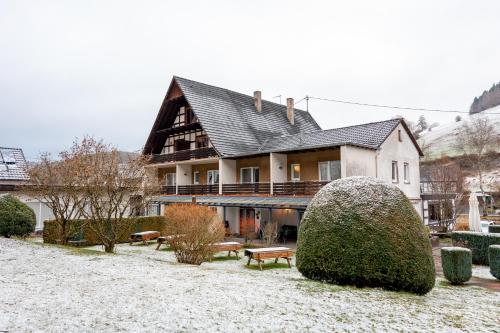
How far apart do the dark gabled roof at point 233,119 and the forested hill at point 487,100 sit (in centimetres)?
11733

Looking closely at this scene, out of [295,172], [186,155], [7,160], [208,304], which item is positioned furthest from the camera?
[186,155]

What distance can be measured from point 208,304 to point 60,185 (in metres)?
16.5

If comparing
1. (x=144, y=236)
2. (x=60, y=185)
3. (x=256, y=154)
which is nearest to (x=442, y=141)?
(x=256, y=154)

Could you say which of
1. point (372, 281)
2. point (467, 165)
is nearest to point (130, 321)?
point (372, 281)

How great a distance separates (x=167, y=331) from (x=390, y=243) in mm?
5671

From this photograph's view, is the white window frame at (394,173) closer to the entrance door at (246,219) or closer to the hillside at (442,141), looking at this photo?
the entrance door at (246,219)

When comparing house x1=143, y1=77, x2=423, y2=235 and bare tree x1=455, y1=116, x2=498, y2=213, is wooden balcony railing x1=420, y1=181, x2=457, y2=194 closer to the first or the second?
house x1=143, y1=77, x2=423, y2=235

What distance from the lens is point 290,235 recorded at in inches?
928

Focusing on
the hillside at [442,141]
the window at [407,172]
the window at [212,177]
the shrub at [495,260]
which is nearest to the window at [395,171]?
the window at [407,172]

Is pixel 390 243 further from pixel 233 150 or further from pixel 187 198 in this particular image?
pixel 187 198

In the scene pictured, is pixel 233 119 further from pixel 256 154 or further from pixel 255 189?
pixel 255 189

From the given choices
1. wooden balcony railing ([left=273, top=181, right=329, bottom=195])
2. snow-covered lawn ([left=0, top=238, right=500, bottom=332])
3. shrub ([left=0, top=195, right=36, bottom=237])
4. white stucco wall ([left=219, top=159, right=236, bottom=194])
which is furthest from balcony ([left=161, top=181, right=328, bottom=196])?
shrub ([left=0, top=195, right=36, bottom=237])

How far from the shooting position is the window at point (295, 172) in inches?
976

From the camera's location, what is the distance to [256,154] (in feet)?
79.4
